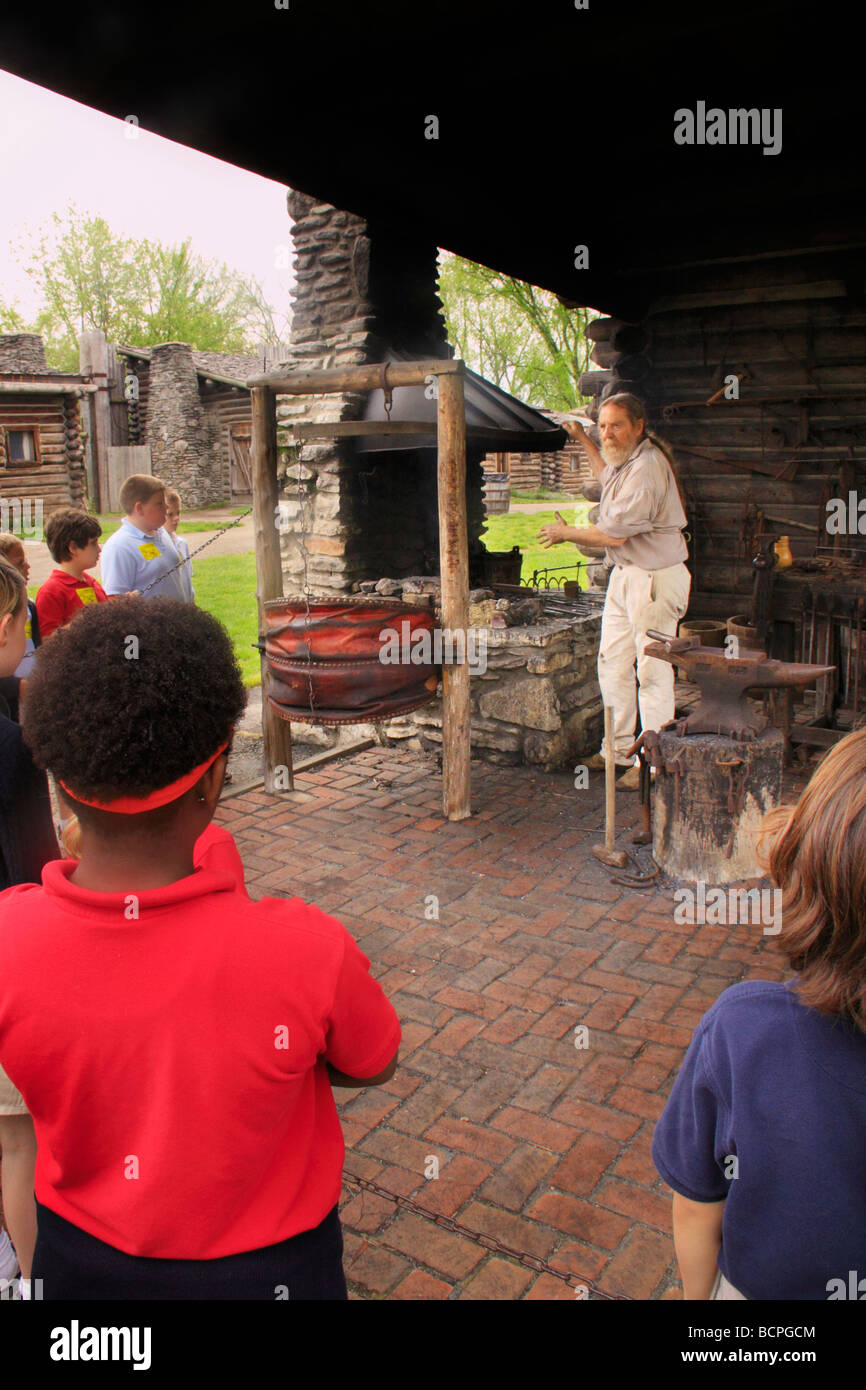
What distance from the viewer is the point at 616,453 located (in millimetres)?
5559

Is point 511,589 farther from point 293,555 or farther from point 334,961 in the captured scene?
point 334,961

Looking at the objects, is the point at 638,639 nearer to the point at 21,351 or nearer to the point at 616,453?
the point at 616,453

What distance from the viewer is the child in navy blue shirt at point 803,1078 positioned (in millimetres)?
1242

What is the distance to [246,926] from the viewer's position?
4.60 ft

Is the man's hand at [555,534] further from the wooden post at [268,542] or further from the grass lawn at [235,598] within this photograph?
the grass lawn at [235,598]

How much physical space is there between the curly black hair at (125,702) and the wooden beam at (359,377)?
12.9 feet

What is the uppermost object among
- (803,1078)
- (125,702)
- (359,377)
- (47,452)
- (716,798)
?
(47,452)

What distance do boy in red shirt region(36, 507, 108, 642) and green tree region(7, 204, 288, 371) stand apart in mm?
43938

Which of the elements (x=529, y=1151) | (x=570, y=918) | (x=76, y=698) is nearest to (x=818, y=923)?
(x=76, y=698)

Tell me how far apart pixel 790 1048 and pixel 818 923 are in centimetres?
17

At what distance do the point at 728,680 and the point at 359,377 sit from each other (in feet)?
8.62

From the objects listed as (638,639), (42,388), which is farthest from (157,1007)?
(42,388)

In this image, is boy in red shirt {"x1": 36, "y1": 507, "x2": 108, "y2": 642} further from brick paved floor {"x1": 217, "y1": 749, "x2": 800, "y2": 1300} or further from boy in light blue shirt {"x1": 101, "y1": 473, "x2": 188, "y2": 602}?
brick paved floor {"x1": 217, "y1": 749, "x2": 800, "y2": 1300}
